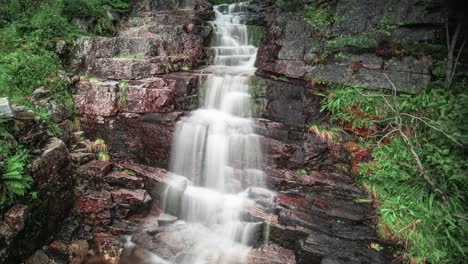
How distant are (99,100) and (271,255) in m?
6.29

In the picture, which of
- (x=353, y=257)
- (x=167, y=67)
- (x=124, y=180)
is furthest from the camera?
(x=167, y=67)

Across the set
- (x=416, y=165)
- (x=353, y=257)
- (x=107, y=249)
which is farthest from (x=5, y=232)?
(x=416, y=165)

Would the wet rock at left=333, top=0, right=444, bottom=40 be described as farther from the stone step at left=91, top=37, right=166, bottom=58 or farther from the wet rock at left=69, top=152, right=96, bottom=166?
the wet rock at left=69, top=152, right=96, bottom=166

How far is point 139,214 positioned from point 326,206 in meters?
4.60

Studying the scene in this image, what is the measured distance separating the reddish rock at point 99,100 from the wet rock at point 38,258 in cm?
380

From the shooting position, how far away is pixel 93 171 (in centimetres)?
657

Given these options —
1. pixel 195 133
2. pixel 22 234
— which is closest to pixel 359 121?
pixel 195 133

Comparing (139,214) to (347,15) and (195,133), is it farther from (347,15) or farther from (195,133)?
(347,15)

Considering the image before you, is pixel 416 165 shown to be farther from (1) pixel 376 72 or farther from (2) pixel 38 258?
(2) pixel 38 258

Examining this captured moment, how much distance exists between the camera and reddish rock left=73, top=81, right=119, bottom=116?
7.48m

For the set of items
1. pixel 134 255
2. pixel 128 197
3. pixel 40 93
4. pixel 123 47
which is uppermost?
pixel 123 47

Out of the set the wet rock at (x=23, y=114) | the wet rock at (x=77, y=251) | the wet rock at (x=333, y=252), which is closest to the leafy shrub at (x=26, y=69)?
the wet rock at (x=23, y=114)

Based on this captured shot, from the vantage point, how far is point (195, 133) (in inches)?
274

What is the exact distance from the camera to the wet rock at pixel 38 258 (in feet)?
16.0
